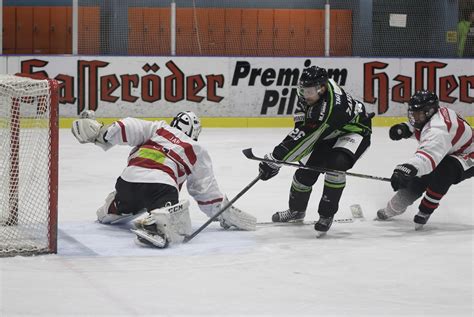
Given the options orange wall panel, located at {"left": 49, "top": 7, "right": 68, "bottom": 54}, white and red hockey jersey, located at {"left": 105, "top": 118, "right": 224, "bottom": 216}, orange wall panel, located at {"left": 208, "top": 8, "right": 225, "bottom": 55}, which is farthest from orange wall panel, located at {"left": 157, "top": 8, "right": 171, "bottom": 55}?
white and red hockey jersey, located at {"left": 105, "top": 118, "right": 224, "bottom": 216}

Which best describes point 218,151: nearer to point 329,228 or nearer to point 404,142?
point 404,142

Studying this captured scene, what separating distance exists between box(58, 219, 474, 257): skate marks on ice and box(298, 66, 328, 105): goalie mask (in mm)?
664

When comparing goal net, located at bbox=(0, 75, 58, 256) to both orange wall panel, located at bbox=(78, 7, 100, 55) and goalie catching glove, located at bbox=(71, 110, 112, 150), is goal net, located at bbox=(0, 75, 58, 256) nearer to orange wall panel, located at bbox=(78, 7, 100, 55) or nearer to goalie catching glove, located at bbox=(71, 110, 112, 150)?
goalie catching glove, located at bbox=(71, 110, 112, 150)

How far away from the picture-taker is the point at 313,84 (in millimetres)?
4680

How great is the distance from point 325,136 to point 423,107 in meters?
Answer: 0.53

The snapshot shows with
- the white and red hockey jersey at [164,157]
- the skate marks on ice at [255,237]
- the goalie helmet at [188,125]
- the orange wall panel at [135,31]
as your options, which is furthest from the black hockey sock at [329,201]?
the orange wall panel at [135,31]

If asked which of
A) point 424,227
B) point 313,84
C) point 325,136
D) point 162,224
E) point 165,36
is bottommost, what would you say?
point 424,227

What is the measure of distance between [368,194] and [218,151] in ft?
7.36

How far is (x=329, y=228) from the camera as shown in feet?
15.7

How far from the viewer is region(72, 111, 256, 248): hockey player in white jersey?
4266mm

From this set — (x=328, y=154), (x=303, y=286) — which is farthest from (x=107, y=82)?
(x=303, y=286)

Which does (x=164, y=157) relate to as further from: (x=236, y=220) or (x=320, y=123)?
(x=320, y=123)

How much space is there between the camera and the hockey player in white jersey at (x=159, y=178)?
4.27 meters

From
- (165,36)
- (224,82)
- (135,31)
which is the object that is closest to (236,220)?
(224,82)
